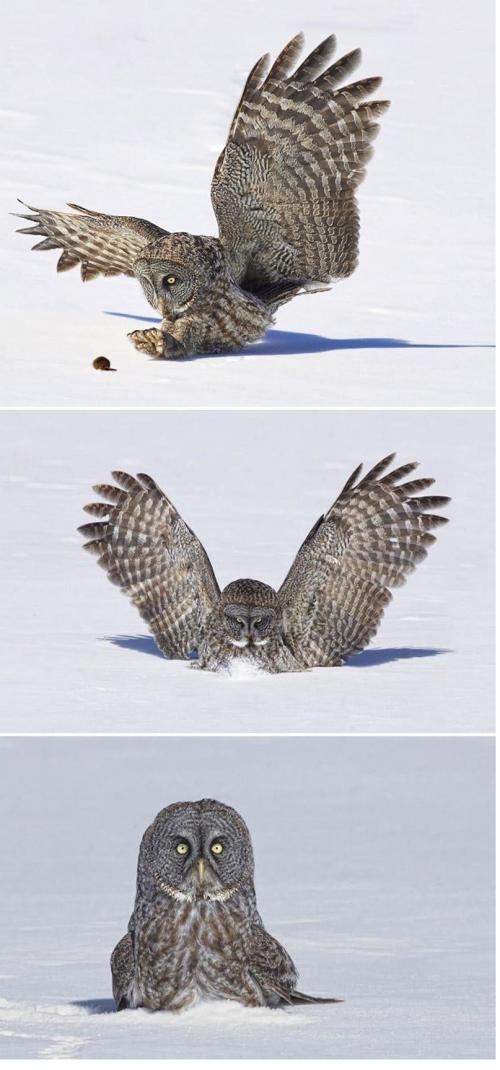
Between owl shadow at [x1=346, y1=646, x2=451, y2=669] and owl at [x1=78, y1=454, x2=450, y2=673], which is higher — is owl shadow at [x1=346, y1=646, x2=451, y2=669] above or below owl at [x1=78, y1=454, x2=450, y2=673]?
below

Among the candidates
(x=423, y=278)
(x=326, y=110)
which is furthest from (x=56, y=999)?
(x=423, y=278)

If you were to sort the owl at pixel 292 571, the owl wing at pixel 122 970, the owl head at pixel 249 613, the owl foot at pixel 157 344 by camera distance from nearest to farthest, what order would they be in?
1. the owl wing at pixel 122 970
2. the owl head at pixel 249 613
3. the owl at pixel 292 571
4. the owl foot at pixel 157 344

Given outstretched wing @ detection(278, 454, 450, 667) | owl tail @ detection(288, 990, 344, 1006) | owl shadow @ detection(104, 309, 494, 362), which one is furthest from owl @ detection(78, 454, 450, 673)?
owl tail @ detection(288, 990, 344, 1006)

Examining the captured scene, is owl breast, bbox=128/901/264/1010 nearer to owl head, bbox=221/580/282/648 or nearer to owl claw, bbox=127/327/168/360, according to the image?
owl head, bbox=221/580/282/648

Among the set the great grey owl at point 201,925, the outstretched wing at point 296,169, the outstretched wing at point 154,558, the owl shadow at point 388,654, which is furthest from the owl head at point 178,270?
the great grey owl at point 201,925

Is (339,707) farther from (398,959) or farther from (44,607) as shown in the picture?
(44,607)

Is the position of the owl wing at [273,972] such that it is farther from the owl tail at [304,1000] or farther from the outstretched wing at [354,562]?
the outstretched wing at [354,562]
